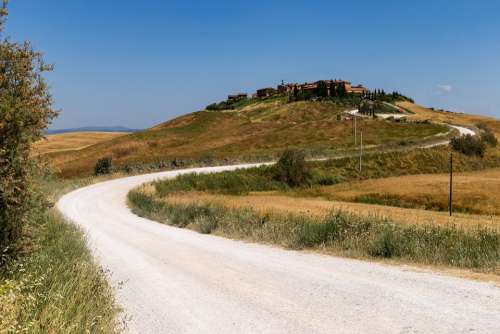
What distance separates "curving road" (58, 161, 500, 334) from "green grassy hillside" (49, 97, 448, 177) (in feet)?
172

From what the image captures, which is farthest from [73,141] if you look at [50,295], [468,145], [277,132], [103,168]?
[50,295]

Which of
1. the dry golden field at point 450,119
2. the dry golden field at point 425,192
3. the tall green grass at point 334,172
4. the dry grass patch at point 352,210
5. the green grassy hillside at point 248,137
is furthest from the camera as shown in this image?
the dry golden field at point 450,119

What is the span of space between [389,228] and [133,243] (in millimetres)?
8399

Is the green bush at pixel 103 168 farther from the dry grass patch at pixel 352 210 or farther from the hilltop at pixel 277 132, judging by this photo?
the dry grass patch at pixel 352 210

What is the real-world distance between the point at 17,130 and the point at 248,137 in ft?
298

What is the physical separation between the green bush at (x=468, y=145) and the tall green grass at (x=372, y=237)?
57849 mm

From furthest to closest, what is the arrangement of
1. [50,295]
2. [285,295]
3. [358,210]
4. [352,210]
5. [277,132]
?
1. [277,132]
2. [358,210]
3. [352,210]
4. [285,295]
5. [50,295]

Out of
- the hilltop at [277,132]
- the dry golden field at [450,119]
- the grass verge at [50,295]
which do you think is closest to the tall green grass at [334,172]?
the hilltop at [277,132]

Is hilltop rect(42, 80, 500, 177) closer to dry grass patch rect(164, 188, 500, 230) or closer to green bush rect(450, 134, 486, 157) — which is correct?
green bush rect(450, 134, 486, 157)

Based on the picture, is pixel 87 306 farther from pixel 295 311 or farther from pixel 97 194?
pixel 97 194

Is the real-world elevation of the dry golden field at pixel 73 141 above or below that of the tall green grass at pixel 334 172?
above

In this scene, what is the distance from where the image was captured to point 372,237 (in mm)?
12523

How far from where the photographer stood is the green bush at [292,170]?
55.1m

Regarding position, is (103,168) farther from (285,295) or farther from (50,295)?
(50,295)
